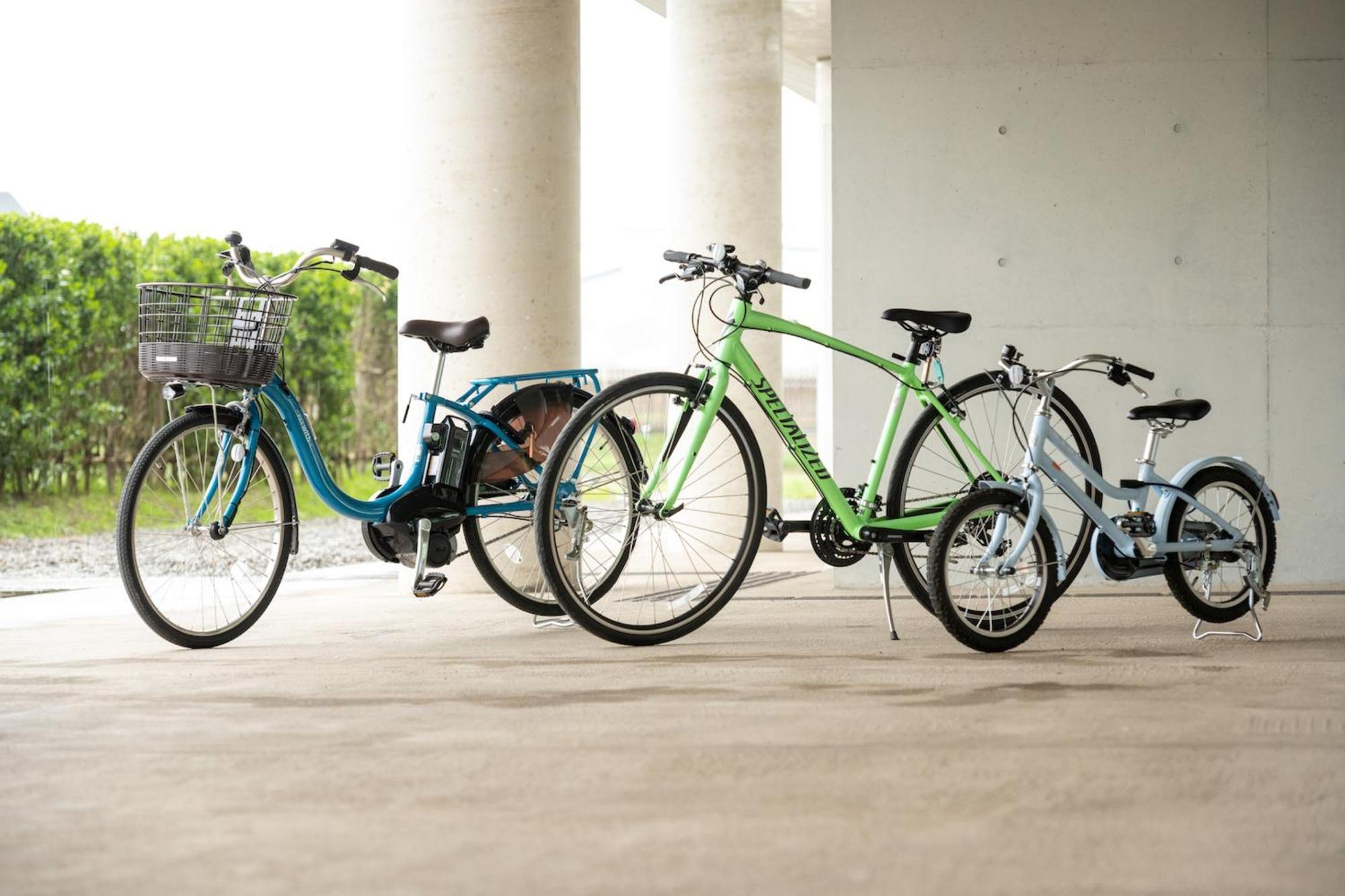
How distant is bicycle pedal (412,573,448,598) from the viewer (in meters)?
4.24

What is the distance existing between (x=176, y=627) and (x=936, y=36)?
362cm

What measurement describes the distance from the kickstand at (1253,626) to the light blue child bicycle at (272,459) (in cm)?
177

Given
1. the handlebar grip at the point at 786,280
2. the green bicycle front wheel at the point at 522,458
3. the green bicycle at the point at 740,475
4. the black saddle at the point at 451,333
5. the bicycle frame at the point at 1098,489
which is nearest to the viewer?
the handlebar grip at the point at 786,280

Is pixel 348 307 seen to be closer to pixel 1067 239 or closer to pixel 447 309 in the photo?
pixel 447 309

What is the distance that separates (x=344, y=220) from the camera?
1820 centimetres

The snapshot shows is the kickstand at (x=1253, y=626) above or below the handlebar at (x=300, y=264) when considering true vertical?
below

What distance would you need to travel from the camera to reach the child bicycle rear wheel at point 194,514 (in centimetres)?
402

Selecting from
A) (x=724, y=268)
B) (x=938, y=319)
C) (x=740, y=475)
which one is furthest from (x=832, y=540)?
(x=724, y=268)

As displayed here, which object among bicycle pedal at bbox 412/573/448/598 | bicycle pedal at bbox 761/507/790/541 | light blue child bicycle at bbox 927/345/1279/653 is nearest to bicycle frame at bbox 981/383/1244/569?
light blue child bicycle at bbox 927/345/1279/653

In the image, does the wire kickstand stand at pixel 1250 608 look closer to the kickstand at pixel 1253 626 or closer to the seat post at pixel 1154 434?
the kickstand at pixel 1253 626

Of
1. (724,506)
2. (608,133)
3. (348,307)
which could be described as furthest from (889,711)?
(608,133)

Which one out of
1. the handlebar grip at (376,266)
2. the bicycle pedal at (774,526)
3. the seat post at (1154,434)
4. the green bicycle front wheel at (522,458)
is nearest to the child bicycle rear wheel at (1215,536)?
the seat post at (1154,434)

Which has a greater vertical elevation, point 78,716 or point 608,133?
point 608,133

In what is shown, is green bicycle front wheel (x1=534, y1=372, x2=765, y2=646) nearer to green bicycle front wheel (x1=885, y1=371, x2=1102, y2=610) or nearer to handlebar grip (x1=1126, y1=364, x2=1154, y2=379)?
green bicycle front wheel (x1=885, y1=371, x2=1102, y2=610)
